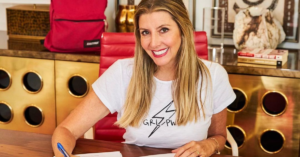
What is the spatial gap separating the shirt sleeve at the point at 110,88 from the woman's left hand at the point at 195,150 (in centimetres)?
35

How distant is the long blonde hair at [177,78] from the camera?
5.32 ft

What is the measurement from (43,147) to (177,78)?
0.54 metres

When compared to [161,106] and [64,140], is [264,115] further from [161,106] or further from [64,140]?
[64,140]

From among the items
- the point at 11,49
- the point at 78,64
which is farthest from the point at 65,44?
the point at 11,49

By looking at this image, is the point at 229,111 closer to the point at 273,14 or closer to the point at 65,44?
the point at 273,14

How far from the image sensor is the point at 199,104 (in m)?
1.69

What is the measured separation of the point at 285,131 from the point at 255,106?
0.62ft

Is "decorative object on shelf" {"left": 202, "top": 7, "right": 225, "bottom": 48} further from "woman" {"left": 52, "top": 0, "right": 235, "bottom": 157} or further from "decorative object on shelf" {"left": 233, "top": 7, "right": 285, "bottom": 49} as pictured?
"woman" {"left": 52, "top": 0, "right": 235, "bottom": 157}

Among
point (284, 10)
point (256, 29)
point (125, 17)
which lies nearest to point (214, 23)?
point (256, 29)

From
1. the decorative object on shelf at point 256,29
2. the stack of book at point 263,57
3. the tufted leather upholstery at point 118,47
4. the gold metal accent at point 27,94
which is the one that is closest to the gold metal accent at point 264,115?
the stack of book at point 263,57

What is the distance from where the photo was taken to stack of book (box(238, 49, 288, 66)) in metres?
2.21

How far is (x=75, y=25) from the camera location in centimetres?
246
